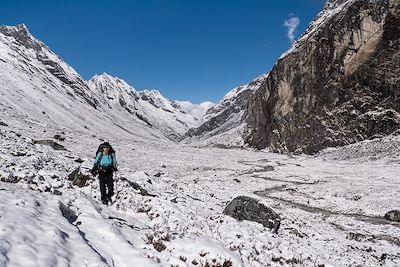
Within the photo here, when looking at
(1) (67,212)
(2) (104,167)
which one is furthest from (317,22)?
(1) (67,212)

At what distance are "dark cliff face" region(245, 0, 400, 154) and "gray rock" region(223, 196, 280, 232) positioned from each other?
210 feet

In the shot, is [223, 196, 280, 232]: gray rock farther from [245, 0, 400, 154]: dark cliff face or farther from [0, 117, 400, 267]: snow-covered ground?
[245, 0, 400, 154]: dark cliff face

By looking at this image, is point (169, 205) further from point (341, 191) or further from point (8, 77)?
point (8, 77)

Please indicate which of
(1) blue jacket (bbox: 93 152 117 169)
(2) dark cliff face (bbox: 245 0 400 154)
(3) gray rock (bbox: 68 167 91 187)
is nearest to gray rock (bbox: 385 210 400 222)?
(1) blue jacket (bbox: 93 152 117 169)

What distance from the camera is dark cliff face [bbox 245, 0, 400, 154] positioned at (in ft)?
248

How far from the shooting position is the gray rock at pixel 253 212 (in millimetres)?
16688

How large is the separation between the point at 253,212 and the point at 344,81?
2917 inches

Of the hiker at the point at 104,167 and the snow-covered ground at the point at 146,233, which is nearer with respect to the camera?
the snow-covered ground at the point at 146,233

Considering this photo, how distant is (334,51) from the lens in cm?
8606

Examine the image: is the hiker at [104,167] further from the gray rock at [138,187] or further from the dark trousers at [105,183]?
the gray rock at [138,187]

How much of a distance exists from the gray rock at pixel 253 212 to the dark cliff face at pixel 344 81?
210 ft

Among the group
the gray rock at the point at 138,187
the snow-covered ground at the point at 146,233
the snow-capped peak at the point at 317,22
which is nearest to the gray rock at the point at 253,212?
the snow-covered ground at the point at 146,233

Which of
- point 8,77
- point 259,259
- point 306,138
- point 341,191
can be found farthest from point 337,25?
point 8,77

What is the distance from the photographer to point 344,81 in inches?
3265
